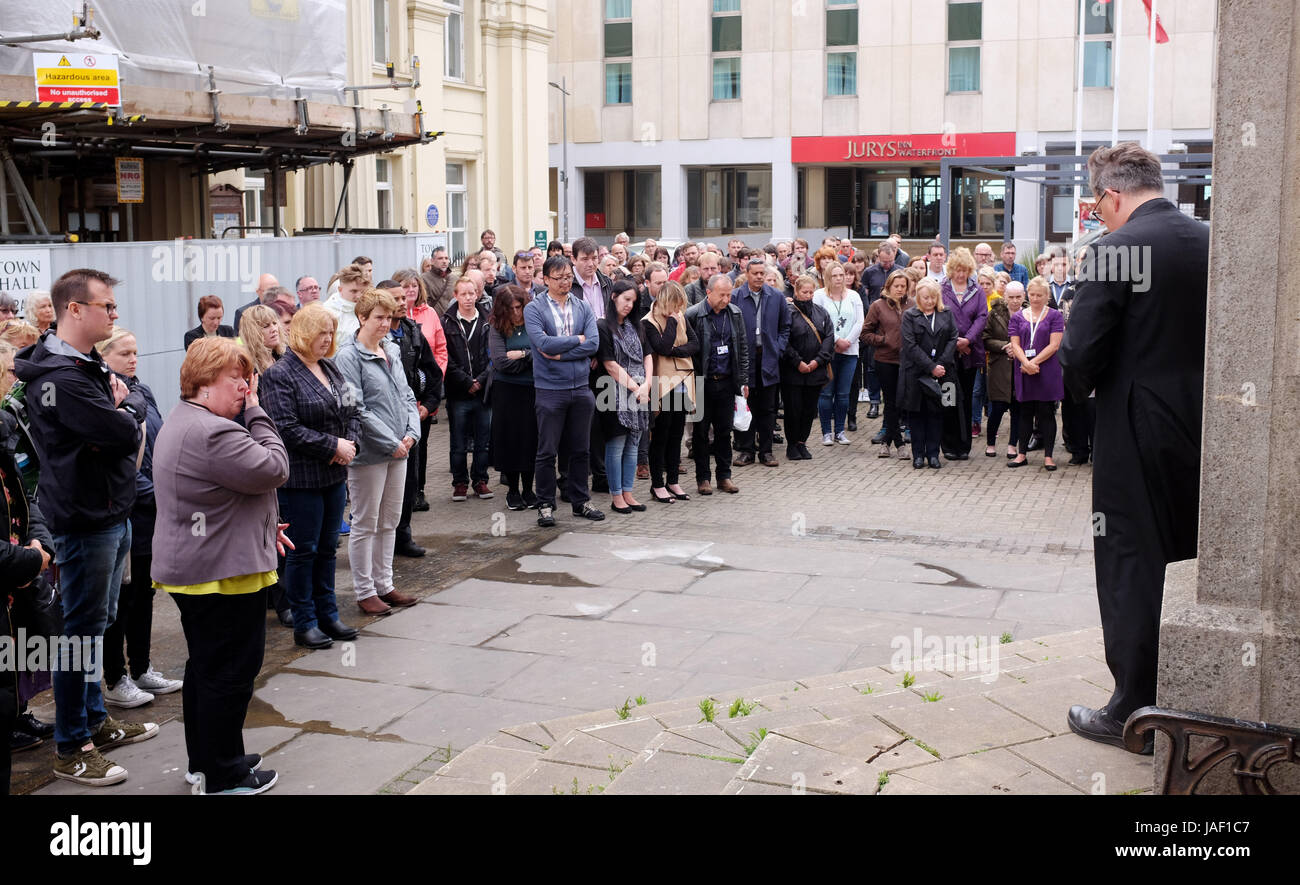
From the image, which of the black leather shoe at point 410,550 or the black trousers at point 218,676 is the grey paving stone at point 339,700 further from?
the black leather shoe at point 410,550

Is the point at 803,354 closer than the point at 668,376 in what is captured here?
No

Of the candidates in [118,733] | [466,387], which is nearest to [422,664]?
[118,733]

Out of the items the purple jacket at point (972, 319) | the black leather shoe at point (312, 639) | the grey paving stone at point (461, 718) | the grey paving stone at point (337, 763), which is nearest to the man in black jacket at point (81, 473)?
the grey paving stone at point (337, 763)

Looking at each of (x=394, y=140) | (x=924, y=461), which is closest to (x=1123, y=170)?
(x=924, y=461)

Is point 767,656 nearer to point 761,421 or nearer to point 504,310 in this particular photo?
point 504,310

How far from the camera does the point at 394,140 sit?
1845cm

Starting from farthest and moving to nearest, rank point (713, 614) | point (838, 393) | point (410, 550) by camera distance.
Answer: point (838, 393) < point (410, 550) < point (713, 614)

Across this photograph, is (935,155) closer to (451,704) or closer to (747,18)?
(747,18)

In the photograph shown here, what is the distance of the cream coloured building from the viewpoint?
38031mm

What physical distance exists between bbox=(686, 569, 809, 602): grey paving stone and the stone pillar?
460cm

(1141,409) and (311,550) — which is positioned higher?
(1141,409)

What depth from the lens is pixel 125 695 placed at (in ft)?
21.7

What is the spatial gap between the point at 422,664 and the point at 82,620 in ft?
6.20
